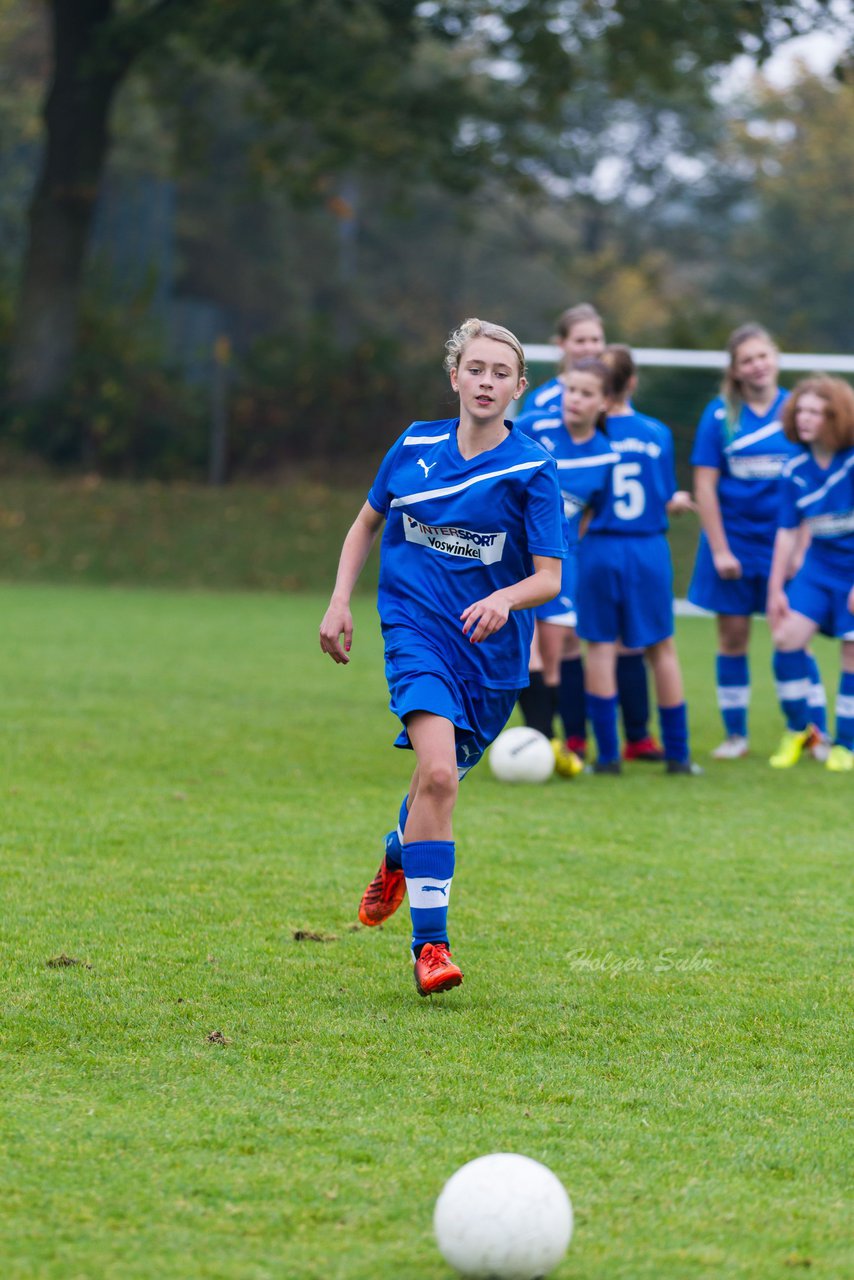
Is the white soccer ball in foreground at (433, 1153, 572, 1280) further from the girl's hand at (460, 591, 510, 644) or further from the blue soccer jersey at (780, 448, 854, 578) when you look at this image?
the blue soccer jersey at (780, 448, 854, 578)

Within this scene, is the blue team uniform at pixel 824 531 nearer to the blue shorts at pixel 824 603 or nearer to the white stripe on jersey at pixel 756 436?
the blue shorts at pixel 824 603

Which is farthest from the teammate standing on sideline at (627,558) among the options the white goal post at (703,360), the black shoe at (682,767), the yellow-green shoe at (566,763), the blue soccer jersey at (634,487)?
the white goal post at (703,360)

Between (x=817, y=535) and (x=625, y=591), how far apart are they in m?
1.08

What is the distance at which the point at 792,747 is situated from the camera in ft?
30.5

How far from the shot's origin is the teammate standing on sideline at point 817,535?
329 inches

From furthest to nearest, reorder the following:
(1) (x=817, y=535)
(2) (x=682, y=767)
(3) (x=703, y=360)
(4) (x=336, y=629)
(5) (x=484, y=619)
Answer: (3) (x=703, y=360), (2) (x=682, y=767), (1) (x=817, y=535), (4) (x=336, y=629), (5) (x=484, y=619)

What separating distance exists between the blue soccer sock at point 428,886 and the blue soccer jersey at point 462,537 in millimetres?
495

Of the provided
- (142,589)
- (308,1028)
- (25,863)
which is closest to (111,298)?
(142,589)

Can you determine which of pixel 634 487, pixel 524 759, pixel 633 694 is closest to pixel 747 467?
pixel 634 487

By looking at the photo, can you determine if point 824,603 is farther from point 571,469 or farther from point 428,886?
point 428,886

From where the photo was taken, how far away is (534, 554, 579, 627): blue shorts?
845 cm

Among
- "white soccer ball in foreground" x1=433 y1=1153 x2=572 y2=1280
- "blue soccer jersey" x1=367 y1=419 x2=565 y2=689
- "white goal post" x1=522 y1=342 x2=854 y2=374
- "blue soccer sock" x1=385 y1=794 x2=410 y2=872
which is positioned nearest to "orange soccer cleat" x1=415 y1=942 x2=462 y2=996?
"blue soccer sock" x1=385 y1=794 x2=410 y2=872

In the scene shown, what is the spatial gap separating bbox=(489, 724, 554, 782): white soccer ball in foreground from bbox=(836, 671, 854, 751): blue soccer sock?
5.68ft

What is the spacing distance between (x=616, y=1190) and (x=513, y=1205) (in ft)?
1.77
